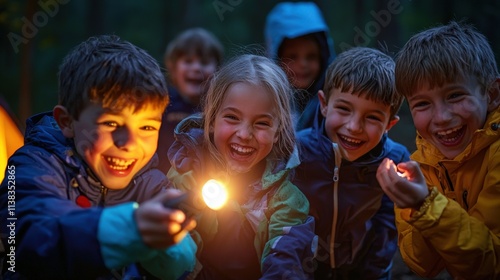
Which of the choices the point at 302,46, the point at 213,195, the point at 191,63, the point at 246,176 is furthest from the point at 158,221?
the point at 191,63

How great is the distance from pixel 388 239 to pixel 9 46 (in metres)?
7.36

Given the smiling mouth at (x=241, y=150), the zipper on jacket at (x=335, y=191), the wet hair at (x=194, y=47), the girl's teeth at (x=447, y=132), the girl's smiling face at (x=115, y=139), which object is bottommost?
the zipper on jacket at (x=335, y=191)

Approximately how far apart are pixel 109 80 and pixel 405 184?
1.40 metres

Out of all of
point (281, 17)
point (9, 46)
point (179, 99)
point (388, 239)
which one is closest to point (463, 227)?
point (388, 239)

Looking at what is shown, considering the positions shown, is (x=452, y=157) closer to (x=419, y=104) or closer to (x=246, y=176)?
(x=419, y=104)

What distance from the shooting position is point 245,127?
9.29 ft

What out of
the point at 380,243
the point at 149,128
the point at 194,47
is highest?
the point at 194,47

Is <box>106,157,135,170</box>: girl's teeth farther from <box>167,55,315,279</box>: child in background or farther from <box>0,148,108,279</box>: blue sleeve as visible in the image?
<box>167,55,315,279</box>: child in background

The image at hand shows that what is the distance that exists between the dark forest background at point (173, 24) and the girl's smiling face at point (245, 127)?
17.3ft

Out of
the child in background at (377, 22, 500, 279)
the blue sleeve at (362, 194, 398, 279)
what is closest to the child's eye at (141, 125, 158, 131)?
the child in background at (377, 22, 500, 279)

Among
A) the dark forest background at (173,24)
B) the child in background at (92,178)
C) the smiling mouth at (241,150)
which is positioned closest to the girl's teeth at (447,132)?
the smiling mouth at (241,150)

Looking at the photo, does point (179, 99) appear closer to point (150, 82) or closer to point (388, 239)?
point (388, 239)

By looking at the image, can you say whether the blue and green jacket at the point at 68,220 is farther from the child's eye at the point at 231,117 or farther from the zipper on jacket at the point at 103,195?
the child's eye at the point at 231,117

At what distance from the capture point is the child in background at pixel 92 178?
1963 millimetres
